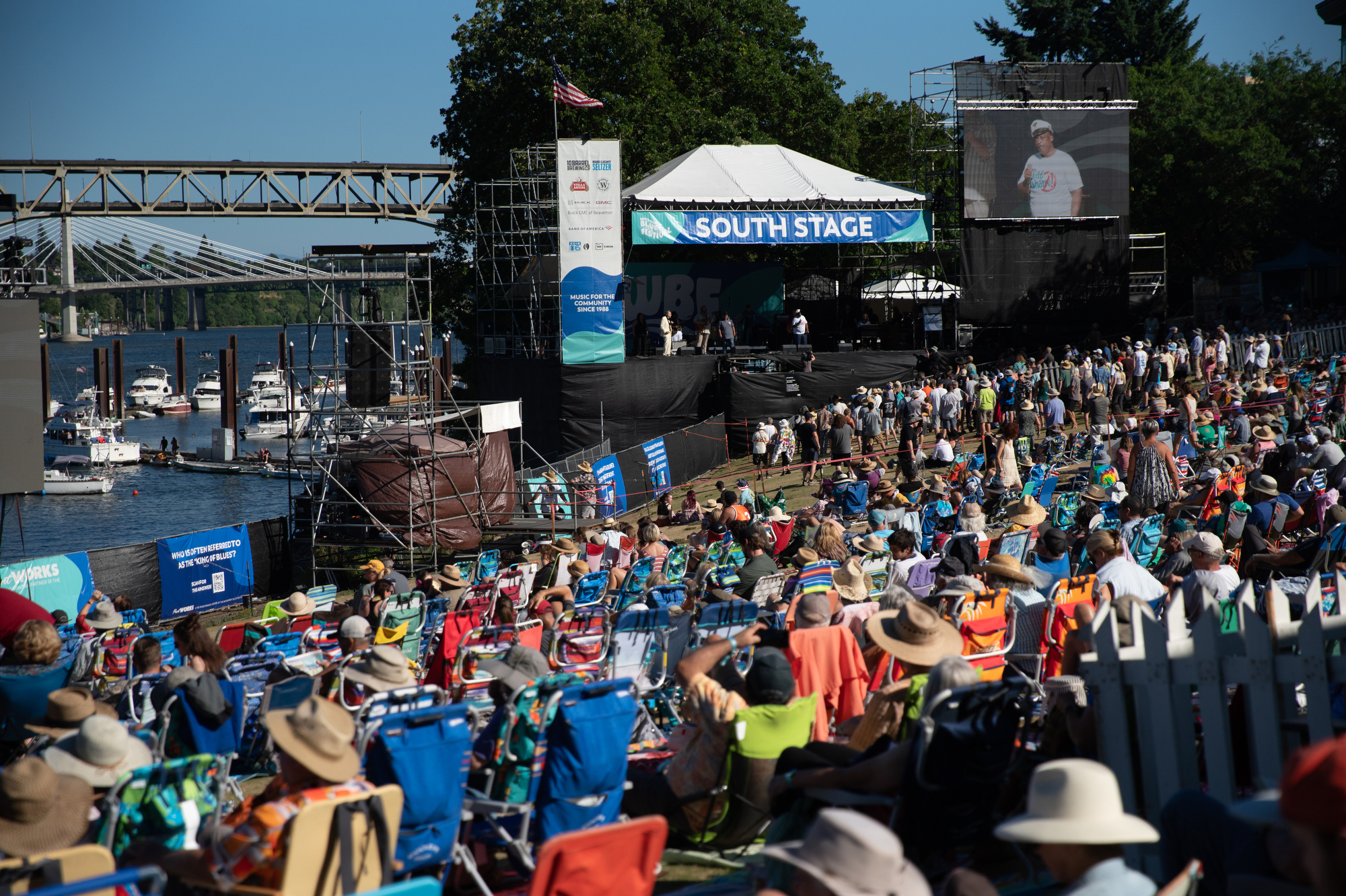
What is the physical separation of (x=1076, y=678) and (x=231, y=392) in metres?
71.7

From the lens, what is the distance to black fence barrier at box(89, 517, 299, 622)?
55.7ft

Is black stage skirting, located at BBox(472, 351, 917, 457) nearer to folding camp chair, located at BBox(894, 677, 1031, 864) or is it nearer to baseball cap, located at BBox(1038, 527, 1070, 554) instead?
baseball cap, located at BBox(1038, 527, 1070, 554)

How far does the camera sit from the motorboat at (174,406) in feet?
331

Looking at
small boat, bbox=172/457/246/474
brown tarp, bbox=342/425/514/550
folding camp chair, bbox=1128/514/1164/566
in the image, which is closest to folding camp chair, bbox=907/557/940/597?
folding camp chair, bbox=1128/514/1164/566

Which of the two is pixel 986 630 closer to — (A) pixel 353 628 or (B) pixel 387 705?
(B) pixel 387 705

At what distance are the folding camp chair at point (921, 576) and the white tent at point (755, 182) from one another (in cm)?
1990

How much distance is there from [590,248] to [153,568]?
12086mm

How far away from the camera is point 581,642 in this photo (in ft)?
25.3

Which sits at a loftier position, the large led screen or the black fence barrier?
the large led screen

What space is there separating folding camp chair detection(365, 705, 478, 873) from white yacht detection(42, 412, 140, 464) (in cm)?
6409

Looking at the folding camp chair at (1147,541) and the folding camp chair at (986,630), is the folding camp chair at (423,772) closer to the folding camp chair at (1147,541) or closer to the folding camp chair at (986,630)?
the folding camp chair at (986,630)

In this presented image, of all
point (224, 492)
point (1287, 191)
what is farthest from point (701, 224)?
point (224, 492)

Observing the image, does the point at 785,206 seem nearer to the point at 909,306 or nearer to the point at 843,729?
the point at 909,306

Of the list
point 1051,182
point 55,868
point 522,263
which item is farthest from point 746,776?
point 522,263
